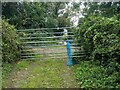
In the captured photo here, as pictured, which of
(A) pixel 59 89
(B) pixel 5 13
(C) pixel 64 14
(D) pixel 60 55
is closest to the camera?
(A) pixel 59 89

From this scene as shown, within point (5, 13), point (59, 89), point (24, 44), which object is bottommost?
point (59, 89)

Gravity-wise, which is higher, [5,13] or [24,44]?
[5,13]

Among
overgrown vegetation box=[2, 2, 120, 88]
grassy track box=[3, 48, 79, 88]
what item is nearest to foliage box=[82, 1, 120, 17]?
overgrown vegetation box=[2, 2, 120, 88]

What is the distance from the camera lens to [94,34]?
8.98 m

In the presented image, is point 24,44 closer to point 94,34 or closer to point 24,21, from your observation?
point 94,34

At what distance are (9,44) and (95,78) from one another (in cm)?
369

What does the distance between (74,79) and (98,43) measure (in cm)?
144

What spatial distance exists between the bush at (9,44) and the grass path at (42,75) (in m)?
0.41

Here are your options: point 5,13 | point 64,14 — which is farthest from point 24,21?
point 64,14

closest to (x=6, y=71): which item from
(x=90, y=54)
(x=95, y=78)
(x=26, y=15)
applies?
(x=95, y=78)

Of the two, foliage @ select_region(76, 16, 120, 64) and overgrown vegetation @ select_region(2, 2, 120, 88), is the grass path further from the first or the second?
foliage @ select_region(76, 16, 120, 64)

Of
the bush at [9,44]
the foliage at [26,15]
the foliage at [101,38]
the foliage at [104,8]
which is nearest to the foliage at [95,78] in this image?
the foliage at [101,38]

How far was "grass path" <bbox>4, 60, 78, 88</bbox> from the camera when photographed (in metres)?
7.47

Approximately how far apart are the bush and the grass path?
41 cm
